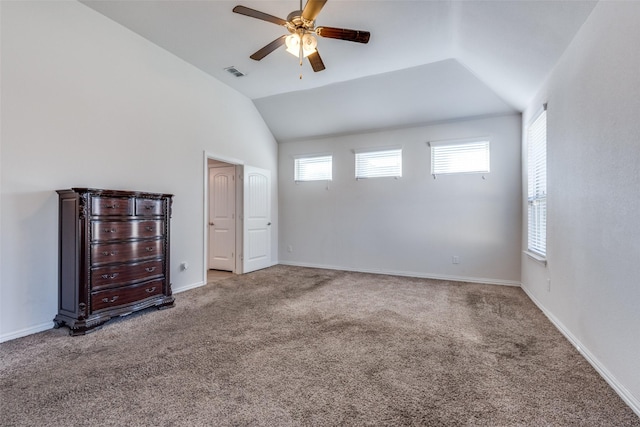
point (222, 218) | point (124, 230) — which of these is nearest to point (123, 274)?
point (124, 230)

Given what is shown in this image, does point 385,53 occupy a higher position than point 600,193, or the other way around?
point 385,53

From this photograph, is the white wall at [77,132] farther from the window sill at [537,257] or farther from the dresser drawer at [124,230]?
the window sill at [537,257]

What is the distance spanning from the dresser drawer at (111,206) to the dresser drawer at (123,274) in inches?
21.4

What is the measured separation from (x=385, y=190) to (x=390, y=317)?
275 cm

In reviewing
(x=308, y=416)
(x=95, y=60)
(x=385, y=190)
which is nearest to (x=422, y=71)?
(x=385, y=190)

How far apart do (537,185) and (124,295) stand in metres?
4.95

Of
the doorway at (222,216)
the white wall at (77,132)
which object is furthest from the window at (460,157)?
the white wall at (77,132)

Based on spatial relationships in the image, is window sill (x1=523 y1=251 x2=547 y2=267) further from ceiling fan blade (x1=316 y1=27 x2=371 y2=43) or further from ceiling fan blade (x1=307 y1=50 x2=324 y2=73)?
ceiling fan blade (x1=307 y1=50 x2=324 y2=73)

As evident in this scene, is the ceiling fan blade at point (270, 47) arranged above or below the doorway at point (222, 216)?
above

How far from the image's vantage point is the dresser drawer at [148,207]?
10.8 feet

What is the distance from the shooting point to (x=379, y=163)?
5555 mm

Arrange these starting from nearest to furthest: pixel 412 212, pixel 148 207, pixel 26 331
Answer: pixel 26 331
pixel 148 207
pixel 412 212

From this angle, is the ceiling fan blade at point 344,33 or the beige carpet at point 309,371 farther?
the ceiling fan blade at point 344,33

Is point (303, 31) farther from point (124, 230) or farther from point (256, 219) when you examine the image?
point (256, 219)
